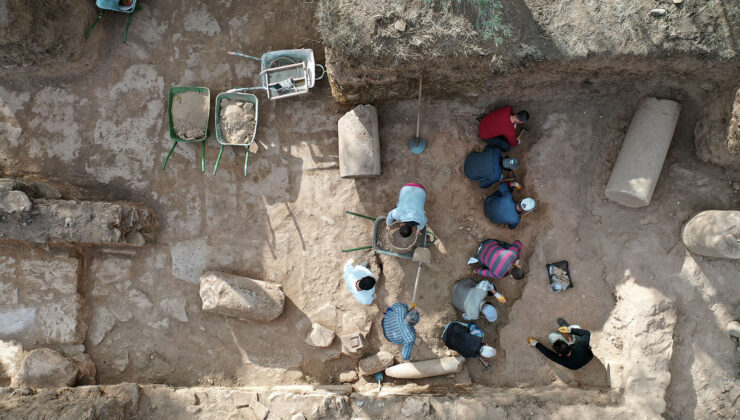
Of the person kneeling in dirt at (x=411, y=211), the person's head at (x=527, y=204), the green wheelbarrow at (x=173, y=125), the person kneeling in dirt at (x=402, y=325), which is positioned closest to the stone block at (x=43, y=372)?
the green wheelbarrow at (x=173, y=125)

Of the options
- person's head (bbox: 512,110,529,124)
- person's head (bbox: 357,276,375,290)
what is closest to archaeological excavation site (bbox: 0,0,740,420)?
→ person's head (bbox: 357,276,375,290)

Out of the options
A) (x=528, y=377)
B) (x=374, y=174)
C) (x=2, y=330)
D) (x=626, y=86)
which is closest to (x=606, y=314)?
(x=528, y=377)

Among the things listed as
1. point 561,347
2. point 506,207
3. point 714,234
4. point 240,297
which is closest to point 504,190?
point 506,207

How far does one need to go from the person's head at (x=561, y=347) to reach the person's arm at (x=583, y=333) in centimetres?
20

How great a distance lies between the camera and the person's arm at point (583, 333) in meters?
5.54

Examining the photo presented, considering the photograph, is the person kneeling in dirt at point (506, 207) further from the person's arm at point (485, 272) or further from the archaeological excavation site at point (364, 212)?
the person's arm at point (485, 272)

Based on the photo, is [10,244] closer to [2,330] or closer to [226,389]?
[2,330]

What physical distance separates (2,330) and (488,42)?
24.6 feet

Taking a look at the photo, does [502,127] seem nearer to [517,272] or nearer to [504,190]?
[504,190]

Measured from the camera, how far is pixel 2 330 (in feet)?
19.8

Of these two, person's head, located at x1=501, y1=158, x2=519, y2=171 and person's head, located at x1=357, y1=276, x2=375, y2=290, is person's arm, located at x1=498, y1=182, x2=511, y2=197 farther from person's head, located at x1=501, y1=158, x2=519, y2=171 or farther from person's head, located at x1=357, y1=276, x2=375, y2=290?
person's head, located at x1=357, y1=276, x2=375, y2=290

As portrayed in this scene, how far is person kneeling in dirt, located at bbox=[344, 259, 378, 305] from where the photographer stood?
564cm

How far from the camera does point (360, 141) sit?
6.00m

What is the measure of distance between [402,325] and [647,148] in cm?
389
